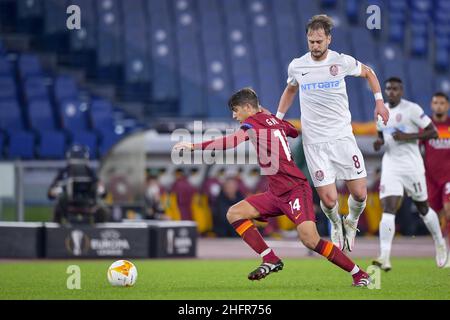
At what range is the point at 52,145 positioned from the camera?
21141mm

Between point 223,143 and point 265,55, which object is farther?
point 265,55

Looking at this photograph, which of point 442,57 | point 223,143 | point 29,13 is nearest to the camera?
point 223,143

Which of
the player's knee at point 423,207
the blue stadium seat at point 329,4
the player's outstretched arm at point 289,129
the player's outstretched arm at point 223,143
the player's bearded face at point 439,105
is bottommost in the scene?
the player's knee at point 423,207

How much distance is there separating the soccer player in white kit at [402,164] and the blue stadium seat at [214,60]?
1159 centimetres

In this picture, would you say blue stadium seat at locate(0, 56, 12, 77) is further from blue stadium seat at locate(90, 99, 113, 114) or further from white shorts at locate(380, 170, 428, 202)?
white shorts at locate(380, 170, 428, 202)

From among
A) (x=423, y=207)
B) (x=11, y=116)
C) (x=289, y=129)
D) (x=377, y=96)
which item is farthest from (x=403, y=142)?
(x=11, y=116)

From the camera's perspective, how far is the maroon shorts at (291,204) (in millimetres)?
8828

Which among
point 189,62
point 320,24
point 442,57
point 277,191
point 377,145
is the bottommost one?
point 277,191

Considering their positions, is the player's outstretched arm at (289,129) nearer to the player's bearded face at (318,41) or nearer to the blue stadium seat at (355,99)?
the player's bearded face at (318,41)

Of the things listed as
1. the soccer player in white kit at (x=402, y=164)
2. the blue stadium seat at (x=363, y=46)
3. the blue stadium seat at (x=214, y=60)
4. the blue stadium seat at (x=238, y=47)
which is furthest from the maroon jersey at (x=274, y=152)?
the blue stadium seat at (x=363, y=46)

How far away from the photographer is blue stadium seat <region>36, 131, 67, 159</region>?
2111 cm

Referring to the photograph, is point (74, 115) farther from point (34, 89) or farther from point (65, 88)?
point (34, 89)

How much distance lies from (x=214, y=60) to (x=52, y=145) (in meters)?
5.38
